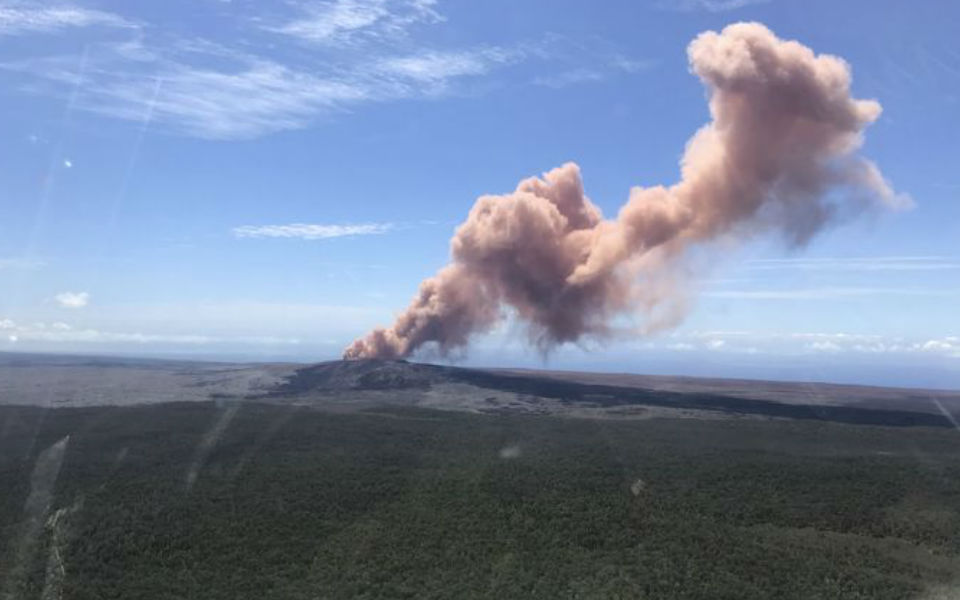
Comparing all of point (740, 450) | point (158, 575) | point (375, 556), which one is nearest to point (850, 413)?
point (740, 450)

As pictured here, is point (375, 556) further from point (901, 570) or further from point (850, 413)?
point (850, 413)

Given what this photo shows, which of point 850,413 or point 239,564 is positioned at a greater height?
point 850,413

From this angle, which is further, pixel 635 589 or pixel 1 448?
pixel 1 448

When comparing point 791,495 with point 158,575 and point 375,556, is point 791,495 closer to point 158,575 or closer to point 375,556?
point 375,556

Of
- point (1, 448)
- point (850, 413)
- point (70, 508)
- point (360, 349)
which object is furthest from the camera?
point (360, 349)

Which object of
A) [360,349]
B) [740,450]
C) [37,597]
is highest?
[360,349]

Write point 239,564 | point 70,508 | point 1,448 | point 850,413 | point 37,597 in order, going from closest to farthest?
1. point 37,597
2. point 239,564
3. point 70,508
4. point 1,448
5. point 850,413

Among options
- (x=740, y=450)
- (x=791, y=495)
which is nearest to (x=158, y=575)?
(x=791, y=495)
